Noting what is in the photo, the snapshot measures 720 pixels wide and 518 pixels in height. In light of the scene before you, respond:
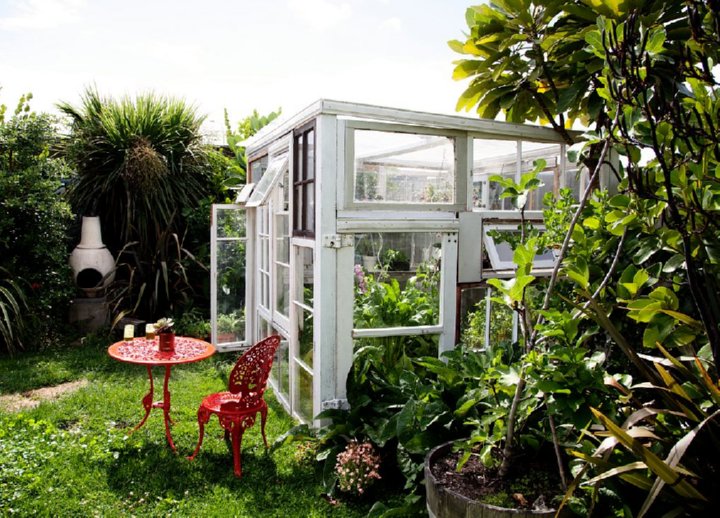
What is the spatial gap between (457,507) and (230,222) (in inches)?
180

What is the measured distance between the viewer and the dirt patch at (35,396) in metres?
5.10

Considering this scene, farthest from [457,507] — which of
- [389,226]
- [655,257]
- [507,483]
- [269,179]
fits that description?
[269,179]

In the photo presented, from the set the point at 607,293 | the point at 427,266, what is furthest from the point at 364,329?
the point at 607,293

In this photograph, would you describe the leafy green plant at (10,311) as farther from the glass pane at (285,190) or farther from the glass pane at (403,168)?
the glass pane at (403,168)

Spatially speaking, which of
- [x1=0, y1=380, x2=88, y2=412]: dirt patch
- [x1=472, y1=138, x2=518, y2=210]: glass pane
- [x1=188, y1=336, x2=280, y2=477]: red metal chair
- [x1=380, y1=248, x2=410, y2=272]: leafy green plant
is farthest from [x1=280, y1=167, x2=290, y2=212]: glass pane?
[x1=0, y1=380, x2=88, y2=412]: dirt patch

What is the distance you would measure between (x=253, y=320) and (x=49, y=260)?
119 inches

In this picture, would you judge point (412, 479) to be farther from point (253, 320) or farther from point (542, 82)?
point (253, 320)

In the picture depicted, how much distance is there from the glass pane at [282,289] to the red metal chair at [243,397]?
2.85 feet

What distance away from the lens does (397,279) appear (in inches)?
164

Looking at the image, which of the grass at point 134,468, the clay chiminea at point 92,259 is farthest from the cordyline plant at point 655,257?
the clay chiminea at point 92,259

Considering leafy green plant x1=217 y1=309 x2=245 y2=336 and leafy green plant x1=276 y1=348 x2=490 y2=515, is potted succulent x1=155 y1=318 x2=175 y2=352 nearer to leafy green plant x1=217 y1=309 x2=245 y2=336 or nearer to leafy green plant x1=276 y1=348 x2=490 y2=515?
leafy green plant x1=276 y1=348 x2=490 y2=515

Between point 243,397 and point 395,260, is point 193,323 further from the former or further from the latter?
point 395,260

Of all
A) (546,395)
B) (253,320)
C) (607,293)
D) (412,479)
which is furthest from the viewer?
(253,320)

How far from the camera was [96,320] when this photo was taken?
7.75 meters
